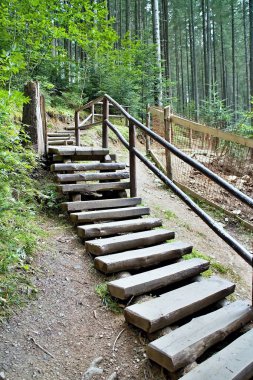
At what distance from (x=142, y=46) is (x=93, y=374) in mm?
14140

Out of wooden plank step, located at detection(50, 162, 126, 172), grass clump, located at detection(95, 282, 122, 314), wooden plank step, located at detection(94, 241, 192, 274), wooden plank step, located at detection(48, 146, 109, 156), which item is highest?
wooden plank step, located at detection(48, 146, 109, 156)

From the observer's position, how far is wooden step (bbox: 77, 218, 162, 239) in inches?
141

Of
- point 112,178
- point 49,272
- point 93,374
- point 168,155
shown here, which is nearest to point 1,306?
point 49,272

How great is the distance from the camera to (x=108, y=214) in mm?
4055

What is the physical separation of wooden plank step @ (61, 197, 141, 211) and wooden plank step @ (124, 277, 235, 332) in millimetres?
1737

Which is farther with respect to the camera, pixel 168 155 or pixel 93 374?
pixel 168 155

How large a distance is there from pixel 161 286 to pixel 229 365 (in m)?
0.94

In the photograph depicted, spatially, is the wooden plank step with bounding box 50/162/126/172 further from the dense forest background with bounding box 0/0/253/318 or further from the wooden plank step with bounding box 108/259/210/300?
the wooden plank step with bounding box 108/259/210/300

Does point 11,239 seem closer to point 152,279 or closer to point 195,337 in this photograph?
point 152,279

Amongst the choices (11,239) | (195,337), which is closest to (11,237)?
(11,239)

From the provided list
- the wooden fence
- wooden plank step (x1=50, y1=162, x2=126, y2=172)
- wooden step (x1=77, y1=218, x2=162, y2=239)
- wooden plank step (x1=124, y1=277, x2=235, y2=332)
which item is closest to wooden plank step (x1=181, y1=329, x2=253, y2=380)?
wooden plank step (x1=124, y1=277, x2=235, y2=332)

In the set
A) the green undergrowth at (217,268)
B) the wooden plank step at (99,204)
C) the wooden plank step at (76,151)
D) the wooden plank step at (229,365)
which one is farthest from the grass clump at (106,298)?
the wooden plank step at (76,151)

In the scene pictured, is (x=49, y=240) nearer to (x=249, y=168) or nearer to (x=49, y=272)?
(x=49, y=272)

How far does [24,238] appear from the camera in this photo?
3094 millimetres
